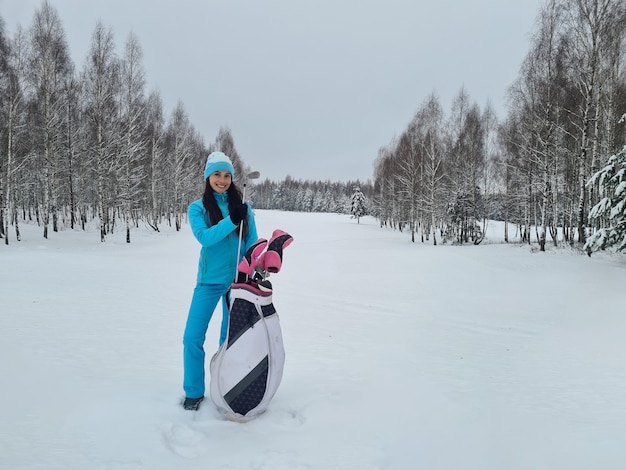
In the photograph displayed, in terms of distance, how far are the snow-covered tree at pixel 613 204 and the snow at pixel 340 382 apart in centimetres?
95

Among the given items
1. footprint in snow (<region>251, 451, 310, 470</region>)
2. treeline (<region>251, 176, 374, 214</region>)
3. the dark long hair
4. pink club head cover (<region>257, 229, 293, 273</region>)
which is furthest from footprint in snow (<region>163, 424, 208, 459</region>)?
treeline (<region>251, 176, 374, 214</region>)

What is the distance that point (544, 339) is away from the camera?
5.51 meters

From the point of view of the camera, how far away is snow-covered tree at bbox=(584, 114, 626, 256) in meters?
8.56

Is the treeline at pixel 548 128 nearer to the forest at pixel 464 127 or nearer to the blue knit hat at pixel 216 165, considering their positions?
the forest at pixel 464 127

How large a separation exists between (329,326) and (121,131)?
755 inches

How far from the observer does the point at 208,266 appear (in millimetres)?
2686

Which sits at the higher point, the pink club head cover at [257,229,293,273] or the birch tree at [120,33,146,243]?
the birch tree at [120,33,146,243]

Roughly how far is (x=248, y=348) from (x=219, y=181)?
1269 mm

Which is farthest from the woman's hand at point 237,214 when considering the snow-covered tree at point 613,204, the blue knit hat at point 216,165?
the snow-covered tree at point 613,204

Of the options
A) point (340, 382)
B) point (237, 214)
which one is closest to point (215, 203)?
point (237, 214)

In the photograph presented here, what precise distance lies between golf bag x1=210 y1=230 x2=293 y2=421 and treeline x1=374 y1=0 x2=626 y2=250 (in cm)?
1037

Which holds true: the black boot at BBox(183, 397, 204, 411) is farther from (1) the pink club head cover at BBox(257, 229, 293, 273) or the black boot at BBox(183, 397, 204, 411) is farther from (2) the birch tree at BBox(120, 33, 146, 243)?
(2) the birch tree at BBox(120, 33, 146, 243)

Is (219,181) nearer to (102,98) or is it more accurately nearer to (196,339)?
(196,339)

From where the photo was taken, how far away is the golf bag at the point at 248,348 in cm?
243
